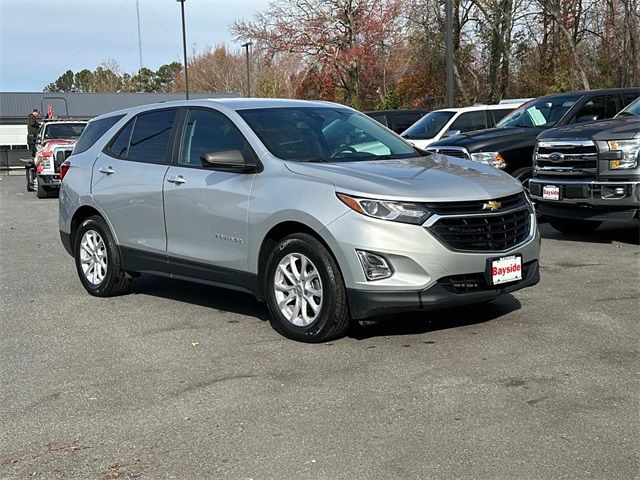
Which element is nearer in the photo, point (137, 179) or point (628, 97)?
point (137, 179)

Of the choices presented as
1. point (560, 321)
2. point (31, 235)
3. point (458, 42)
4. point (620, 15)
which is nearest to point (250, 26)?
point (458, 42)

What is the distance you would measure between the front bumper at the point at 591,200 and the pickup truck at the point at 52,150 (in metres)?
13.1

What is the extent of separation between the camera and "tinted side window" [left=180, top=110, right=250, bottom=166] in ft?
22.6

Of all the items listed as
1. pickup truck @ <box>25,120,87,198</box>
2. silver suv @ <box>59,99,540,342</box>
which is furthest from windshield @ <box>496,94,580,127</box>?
pickup truck @ <box>25,120,87,198</box>

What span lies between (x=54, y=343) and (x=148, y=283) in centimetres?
234

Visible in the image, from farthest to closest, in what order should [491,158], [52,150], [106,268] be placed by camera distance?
[52,150]
[491,158]
[106,268]

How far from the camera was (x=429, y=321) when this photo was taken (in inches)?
261

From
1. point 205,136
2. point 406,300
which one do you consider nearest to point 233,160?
point 205,136

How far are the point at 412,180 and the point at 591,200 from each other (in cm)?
434

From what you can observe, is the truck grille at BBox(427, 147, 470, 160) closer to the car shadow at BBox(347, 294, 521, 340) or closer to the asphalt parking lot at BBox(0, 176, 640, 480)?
the asphalt parking lot at BBox(0, 176, 640, 480)

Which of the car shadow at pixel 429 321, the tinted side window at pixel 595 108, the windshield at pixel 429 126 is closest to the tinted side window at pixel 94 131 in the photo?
the car shadow at pixel 429 321

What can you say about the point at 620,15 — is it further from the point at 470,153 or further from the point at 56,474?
the point at 56,474

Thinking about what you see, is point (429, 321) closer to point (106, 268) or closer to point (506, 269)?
point (506, 269)

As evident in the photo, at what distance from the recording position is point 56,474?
4008 millimetres
